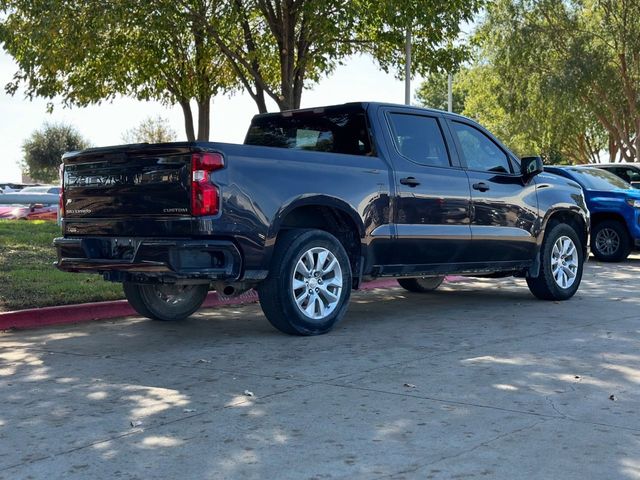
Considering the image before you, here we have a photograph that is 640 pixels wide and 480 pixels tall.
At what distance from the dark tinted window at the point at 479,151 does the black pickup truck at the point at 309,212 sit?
0.05 ft

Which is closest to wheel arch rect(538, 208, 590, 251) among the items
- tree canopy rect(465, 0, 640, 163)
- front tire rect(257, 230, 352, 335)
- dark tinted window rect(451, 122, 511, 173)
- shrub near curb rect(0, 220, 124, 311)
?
dark tinted window rect(451, 122, 511, 173)

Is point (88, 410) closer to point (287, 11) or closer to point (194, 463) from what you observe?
point (194, 463)

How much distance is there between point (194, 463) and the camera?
4324 mm

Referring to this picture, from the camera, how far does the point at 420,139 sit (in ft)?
29.6

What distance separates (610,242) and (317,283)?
10554 mm

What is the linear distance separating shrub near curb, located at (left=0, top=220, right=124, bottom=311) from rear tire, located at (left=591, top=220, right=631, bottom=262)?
9.52 meters

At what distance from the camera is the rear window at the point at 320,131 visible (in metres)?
8.66

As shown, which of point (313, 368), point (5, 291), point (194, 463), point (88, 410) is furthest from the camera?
point (5, 291)

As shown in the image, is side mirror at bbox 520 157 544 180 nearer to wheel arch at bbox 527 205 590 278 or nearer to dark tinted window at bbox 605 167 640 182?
wheel arch at bbox 527 205 590 278

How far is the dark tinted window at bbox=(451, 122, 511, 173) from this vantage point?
948 centimetres

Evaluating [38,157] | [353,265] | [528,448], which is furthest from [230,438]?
[38,157]

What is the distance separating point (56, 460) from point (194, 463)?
2.20ft

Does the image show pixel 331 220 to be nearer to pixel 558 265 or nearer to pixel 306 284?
pixel 306 284

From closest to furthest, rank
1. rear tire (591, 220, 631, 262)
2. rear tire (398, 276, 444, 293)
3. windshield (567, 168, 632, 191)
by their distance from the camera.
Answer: rear tire (398, 276, 444, 293) → rear tire (591, 220, 631, 262) → windshield (567, 168, 632, 191)
